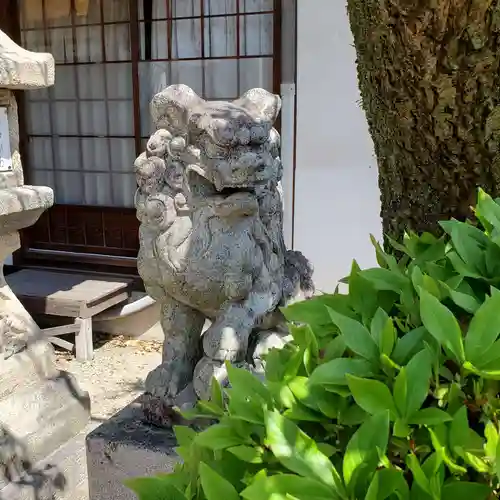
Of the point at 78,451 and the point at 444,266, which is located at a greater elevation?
the point at 444,266

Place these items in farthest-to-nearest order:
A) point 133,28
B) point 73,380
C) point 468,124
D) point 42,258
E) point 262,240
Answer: point 42,258, point 133,28, point 73,380, point 262,240, point 468,124

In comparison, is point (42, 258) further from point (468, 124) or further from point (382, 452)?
point (382, 452)

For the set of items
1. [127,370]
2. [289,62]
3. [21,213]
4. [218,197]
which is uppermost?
[289,62]

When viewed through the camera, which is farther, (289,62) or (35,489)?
(289,62)

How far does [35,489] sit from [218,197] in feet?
5.60

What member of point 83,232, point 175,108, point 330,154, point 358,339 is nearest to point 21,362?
point 175,108

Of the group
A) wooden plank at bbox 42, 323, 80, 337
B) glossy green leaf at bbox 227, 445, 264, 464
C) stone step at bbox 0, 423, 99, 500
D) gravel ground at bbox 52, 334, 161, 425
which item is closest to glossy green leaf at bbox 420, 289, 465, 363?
glossy green leaf at bbox 227, 445, 264, 464

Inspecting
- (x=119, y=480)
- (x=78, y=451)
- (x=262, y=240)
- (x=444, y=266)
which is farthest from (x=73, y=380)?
(x=444, y=266)

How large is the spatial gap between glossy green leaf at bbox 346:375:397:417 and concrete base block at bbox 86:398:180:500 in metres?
1.44

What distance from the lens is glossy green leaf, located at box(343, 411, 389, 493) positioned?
71cm

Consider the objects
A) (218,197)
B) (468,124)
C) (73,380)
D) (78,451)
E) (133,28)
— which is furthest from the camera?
(133,28)

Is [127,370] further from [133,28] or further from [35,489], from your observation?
[133,28]

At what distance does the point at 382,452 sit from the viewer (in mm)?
708

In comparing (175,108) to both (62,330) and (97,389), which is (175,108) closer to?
(97,389)
